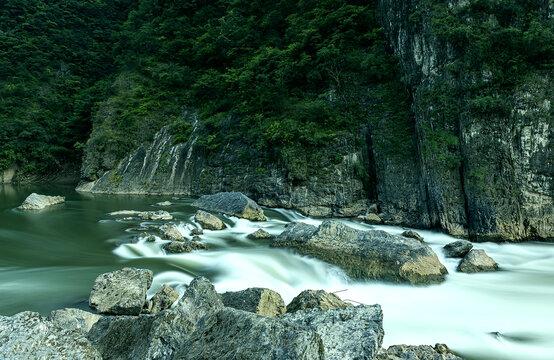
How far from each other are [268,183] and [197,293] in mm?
11102

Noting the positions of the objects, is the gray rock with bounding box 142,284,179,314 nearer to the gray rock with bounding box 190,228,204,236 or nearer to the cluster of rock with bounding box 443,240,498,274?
the gray rock with bounding box 190,228,204,236

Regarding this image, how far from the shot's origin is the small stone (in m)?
12.0

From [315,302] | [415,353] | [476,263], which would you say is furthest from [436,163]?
[415,353]

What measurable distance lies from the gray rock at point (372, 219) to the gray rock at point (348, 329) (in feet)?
30.8

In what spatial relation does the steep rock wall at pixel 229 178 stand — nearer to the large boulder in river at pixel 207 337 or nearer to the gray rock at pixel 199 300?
the gray rock at pixel 199 300

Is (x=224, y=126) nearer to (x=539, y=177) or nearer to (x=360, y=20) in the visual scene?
(x=360, y=20)

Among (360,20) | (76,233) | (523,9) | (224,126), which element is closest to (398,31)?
(360,20)

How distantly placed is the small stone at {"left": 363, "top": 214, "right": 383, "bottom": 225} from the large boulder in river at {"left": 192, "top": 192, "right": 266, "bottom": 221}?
3.93 m

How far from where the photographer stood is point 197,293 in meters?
3.87

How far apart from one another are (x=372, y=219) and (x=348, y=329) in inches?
388

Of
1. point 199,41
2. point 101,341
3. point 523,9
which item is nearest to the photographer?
point 101,341

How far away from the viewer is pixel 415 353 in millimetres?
3348

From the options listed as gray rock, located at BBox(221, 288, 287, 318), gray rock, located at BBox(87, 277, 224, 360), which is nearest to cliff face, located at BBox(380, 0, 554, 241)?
gray rock, located at BBox(221, 288, 287, 318)

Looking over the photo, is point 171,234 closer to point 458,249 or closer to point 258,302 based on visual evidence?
point 258,302
